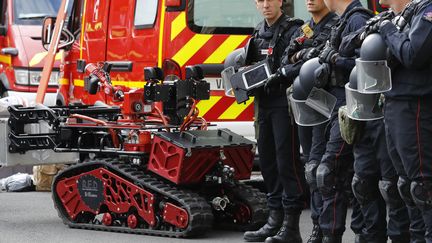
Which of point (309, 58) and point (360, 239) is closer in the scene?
point (360, 239)

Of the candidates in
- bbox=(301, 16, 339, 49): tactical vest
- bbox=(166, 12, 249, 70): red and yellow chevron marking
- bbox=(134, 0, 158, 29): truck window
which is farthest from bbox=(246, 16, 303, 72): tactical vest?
bbox=(134, 0, 158, 29): truck window

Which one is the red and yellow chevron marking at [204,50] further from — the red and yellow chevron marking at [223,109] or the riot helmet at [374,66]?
the riot helmet at [374,66]

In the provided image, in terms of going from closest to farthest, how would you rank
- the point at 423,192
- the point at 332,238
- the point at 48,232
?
the point at 423,192
the point at 332,238
the point at 48,232

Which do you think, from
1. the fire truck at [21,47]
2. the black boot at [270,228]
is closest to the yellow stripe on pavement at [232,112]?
the black boot at [270,228]

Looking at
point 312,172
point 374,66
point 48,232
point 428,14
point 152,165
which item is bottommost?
point 48,232

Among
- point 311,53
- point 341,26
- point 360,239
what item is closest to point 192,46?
point 311,53

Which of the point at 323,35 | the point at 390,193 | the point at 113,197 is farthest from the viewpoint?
the point at 113,197

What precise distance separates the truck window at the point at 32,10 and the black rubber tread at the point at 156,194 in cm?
809

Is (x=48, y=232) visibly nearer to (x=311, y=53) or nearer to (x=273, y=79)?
(x=273, y=79)

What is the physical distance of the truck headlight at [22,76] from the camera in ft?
56.1

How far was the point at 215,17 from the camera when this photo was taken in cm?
1087

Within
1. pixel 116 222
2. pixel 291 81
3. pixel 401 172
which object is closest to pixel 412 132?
pixel 401 172

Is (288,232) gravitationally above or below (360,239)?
below

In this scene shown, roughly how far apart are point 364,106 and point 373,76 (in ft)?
1.38
